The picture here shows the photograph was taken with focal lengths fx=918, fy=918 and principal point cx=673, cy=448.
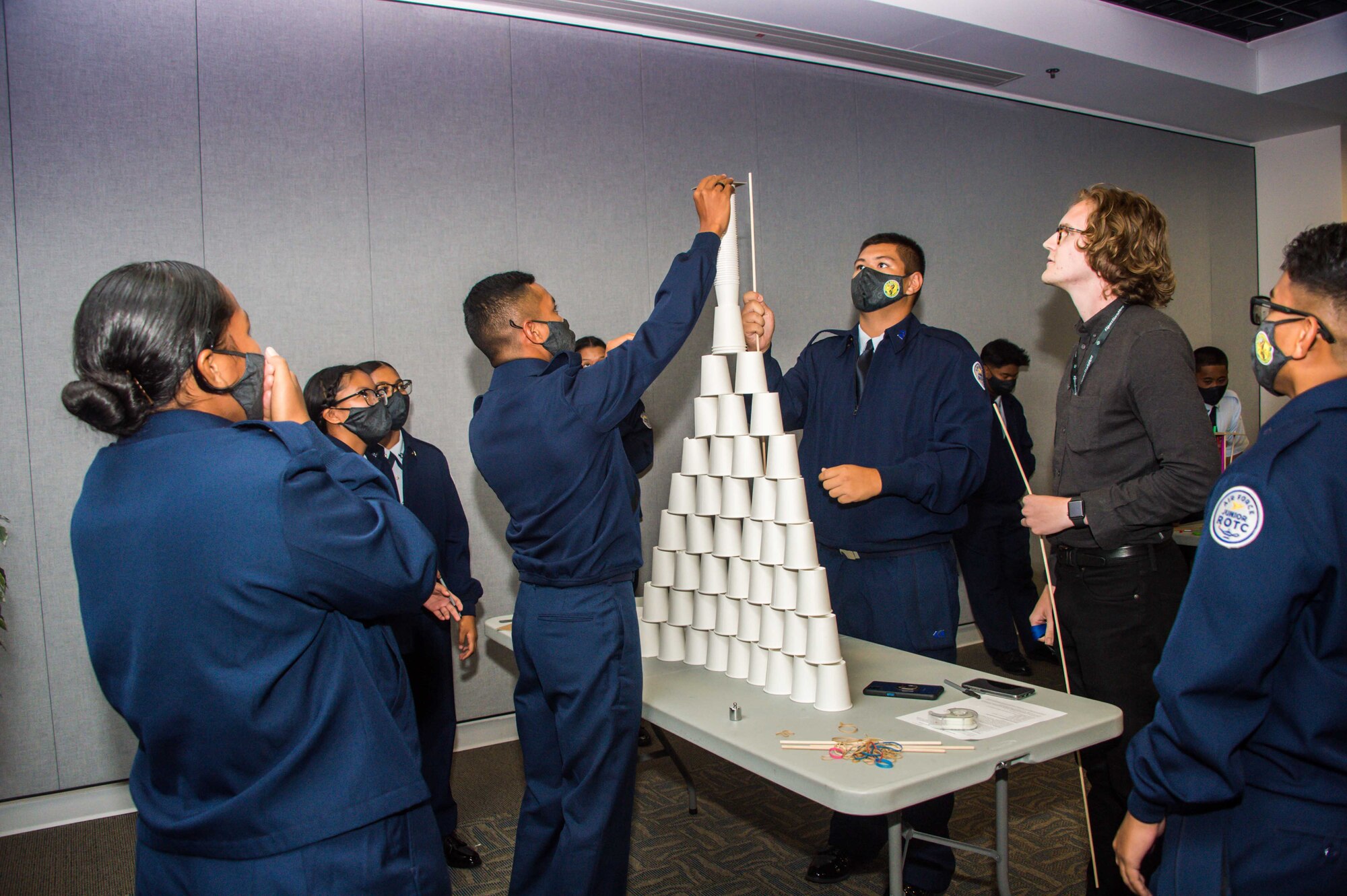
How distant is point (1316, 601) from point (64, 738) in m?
3.79

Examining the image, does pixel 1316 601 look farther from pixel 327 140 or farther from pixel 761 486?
pixel 327 140

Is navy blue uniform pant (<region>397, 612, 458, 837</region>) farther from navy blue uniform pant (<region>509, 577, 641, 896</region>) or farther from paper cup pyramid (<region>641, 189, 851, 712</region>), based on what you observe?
paper cup pyramid (<region>641, 189, 851, 712</region>)

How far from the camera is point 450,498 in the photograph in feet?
10.6

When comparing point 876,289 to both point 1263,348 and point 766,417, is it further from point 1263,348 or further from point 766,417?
point 1263,348

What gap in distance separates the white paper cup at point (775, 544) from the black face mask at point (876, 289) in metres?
0.84

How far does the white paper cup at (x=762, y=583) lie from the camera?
227cm

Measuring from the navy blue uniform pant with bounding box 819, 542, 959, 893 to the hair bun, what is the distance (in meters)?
1.98

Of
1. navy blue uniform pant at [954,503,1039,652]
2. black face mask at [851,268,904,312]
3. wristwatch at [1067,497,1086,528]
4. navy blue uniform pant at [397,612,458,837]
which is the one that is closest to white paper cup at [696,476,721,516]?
black face mask at [851,268,904,312]

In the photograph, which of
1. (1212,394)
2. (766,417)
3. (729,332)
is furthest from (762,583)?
(1212,394)

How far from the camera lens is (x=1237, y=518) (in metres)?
1.19

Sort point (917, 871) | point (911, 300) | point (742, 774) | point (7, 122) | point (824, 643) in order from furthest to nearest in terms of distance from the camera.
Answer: point (742, 774), point (7, 122), point (911, 300), point (917, 871), point (824, 643)

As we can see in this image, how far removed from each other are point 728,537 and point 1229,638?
1.36 meters

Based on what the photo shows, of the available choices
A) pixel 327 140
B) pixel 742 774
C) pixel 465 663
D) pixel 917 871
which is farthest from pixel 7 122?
pixel 917 871

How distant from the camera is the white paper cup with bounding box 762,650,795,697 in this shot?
2.21 metres
